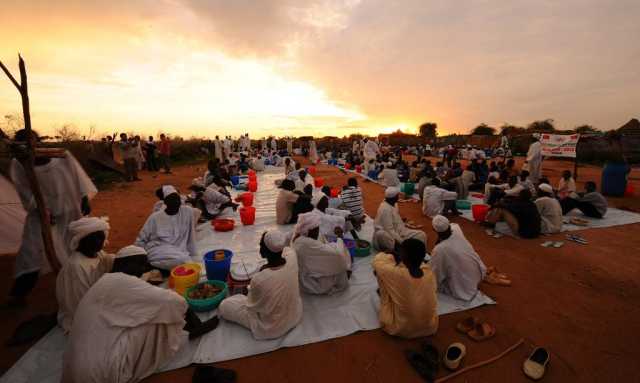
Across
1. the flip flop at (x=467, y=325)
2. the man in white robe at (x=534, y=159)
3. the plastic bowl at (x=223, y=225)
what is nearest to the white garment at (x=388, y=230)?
the flip flop at (x=467, y=325)

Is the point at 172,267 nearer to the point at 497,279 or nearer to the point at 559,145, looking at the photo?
the point at 497,279

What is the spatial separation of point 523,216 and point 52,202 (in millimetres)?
7617

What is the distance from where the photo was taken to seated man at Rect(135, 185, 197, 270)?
4.03 metres

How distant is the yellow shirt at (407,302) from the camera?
2.78 m

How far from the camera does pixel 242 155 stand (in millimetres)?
17016

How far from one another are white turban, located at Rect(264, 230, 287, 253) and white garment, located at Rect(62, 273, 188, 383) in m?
0.90

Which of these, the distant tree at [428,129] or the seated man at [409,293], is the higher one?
the distant tree at [428,129]

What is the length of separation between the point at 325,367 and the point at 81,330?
6.37 feet

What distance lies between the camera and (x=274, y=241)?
2650 mm

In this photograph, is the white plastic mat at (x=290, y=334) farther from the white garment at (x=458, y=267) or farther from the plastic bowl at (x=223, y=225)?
the plastic bowl at (x=223, y=225)

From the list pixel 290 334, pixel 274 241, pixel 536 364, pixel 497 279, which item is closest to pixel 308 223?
pixel 274 241

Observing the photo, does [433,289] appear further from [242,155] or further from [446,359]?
[242,155]

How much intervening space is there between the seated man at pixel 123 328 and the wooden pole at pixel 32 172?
198 cm

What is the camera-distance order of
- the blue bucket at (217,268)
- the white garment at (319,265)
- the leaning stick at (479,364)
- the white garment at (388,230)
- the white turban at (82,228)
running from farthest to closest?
the white garment at (388,230) → the blue bucket at (217,268) → the white garment at (319,265) → the white turban at (82,228) → the leaning stick at (479,364)
